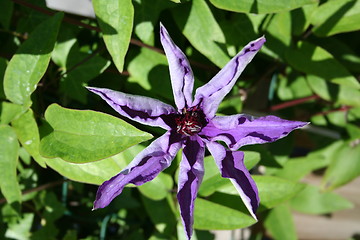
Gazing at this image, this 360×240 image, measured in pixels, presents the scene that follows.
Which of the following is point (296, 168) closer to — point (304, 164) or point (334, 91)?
point (304, 164)

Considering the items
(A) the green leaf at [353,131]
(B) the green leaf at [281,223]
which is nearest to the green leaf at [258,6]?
(A) the green leaf at [353,131]

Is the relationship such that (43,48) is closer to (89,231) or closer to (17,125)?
(17,125)

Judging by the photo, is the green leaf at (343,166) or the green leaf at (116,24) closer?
the green leaf at (116,24)

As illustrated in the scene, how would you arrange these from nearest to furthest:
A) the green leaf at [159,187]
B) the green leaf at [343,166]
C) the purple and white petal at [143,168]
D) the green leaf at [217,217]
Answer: the purple and white petal at [143,168]
the green leaf at [217,217]
the green leaf at [159,187]
the green leaf at [343,166]

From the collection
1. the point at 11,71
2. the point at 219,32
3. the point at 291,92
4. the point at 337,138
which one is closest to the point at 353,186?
the point at 337,138

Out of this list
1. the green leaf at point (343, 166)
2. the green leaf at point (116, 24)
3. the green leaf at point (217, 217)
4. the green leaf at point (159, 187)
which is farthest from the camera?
the green leaf at point (343, 166)

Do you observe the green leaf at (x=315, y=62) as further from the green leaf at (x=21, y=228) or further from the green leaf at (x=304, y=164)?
the green leaf at (x=21, y=228)

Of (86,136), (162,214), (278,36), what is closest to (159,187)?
(162,214)
